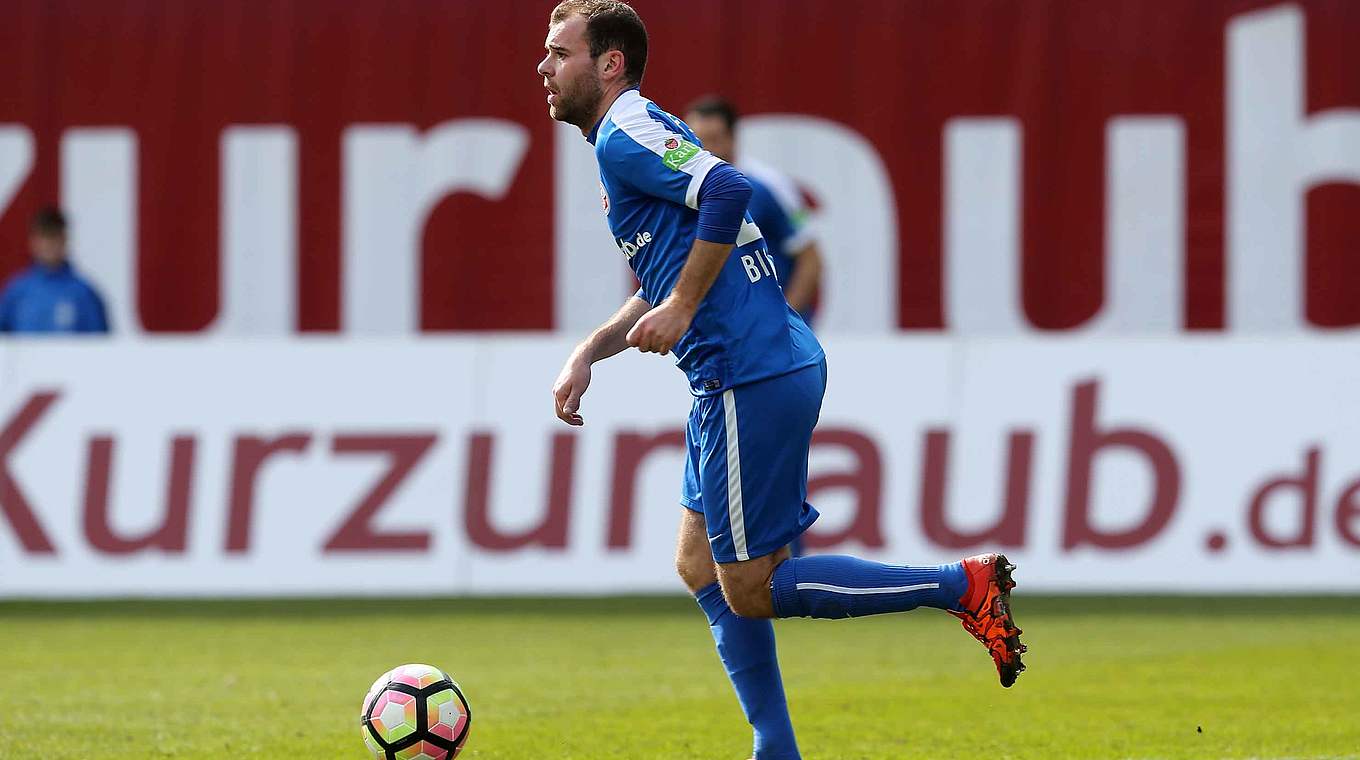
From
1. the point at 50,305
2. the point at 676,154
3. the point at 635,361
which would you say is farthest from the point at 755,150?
the point at 676,154

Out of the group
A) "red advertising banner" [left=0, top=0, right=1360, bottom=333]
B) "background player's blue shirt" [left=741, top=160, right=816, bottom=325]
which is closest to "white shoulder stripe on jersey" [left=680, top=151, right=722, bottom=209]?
"background player's blue shirt" [left=741, top=160, right=816, bottom=325]

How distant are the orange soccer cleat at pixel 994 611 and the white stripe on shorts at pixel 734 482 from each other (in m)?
0.60

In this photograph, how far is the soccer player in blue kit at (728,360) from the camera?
17.0 feet

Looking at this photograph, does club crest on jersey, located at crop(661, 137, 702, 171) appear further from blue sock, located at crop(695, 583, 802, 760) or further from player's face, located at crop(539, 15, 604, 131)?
blue sock, located at crop(695, 583, 802, 760)

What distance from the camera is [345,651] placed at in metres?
9.28

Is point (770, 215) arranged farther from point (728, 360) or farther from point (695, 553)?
point (728, 360)

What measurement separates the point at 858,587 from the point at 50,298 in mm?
9279

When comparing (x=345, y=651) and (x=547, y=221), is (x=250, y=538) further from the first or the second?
(x=547, y=221)

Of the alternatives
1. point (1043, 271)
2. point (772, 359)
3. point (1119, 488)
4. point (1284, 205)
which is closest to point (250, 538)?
point (1119, 488)

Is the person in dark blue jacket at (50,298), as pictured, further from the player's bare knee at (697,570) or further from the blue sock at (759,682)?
the blue sock at (759,682)

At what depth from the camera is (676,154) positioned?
517 centimetres

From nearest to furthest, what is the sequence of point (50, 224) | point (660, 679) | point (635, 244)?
point (635, 244) → point (660, 679) → point (50, 224)

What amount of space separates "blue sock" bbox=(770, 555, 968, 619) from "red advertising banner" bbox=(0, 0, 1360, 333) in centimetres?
1051

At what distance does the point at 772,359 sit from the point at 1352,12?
11.7 metres
